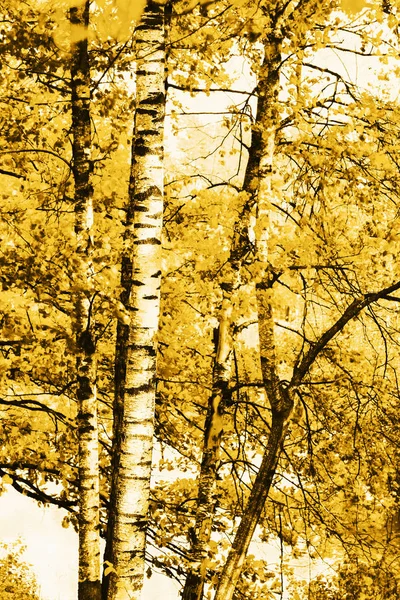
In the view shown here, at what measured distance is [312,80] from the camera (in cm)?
582

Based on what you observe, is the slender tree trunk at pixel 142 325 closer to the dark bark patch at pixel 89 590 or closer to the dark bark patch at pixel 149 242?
the dark bark patch at pixel 149 242

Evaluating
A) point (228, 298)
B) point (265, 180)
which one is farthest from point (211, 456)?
point (265, 180)

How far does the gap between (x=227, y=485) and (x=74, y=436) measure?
2503 mm

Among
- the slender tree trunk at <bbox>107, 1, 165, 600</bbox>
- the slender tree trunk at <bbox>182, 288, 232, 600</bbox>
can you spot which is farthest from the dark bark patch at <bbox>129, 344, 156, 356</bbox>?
the slender tree trunk at <bbox>182, 288, 232, 600</bbox>

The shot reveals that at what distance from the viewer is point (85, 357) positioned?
4.92m

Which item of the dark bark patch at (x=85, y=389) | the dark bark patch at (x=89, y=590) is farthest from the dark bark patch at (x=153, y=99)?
the dark bark patch at (x=89, y=590)

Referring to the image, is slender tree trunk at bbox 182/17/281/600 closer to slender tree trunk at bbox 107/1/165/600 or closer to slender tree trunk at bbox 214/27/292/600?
slender tree trunk at bbox 214/27/292/600

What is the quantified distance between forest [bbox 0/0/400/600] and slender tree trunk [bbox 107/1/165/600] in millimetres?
11

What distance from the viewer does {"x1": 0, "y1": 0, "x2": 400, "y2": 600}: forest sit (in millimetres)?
3504

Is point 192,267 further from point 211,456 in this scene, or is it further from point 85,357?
point 85,357

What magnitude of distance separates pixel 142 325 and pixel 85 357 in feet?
5.43

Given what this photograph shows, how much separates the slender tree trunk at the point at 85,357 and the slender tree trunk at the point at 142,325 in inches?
56.5

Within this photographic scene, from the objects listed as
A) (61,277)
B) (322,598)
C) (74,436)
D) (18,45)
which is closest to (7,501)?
(322,598)

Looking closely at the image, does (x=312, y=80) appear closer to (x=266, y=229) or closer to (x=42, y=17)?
(x=266, y=229)
